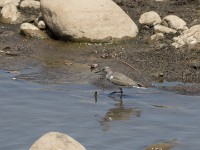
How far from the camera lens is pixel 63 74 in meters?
13.1

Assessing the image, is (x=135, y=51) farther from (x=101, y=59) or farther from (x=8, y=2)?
(x=8, y=2)

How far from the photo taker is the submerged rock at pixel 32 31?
15547 millimetres

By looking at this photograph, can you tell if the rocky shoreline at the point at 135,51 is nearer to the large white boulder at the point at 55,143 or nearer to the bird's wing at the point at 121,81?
the bird's wing at the point at 121,81

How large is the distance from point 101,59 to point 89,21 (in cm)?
120

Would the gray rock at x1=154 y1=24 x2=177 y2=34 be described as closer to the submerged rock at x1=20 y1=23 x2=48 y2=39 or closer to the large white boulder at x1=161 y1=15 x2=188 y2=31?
the large white boulder at x1=161 y1=15 x2=188 y2=31

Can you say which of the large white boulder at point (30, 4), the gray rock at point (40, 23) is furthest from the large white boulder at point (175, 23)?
the large white boulder at point (30, 4)

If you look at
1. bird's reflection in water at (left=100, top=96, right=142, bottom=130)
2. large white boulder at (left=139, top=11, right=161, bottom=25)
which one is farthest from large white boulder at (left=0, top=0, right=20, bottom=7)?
bird's reflection in water at (left=100, top=96, right=142, bottom=130)

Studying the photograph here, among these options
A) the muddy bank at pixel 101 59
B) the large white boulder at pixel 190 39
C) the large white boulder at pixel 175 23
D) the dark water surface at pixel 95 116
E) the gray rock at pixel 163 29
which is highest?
the large white boulder at pixel 175 23

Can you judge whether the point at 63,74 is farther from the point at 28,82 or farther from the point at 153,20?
the point at 153,20

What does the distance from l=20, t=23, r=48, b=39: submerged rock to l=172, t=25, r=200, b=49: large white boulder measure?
339 cm

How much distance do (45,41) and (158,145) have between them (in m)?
6.67

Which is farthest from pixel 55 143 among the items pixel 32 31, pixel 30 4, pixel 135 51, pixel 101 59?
pixel 30 4

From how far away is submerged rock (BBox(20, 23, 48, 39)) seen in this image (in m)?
15.5

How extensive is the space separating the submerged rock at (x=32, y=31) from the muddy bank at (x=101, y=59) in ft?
0.50
